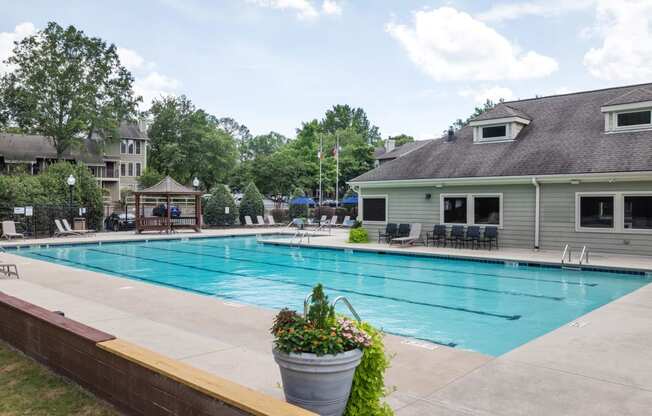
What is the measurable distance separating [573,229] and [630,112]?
167 inches

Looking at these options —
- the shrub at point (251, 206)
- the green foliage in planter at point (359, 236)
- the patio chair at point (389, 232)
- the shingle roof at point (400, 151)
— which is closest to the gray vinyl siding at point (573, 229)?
the patio chair at point (389, 232)

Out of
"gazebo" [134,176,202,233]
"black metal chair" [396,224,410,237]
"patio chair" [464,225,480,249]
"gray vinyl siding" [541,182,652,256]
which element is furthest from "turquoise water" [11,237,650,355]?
"gazebo" [134,176,202,233]

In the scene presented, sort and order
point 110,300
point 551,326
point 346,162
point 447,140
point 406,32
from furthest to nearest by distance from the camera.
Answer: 1. point 346,162
2. point 406,32
3. point 447,140
4. point 110,300
5. point 551,326

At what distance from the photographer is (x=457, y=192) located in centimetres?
1806

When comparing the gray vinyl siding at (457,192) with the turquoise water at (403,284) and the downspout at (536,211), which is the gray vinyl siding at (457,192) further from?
the turquoise water at (403,284)

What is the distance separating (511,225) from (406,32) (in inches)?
585

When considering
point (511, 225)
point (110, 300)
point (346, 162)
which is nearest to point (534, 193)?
point (511, 225)

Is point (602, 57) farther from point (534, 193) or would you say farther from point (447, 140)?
point (534, 193)

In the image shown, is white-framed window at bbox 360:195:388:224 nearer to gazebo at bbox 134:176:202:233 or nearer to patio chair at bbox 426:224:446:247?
patio chair at bbox 426:224:446:247

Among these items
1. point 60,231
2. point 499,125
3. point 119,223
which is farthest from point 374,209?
point 119,223

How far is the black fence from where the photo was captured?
2128 centimetres

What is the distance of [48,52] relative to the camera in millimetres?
34781

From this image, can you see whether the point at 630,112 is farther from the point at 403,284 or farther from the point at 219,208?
the point at 219,208

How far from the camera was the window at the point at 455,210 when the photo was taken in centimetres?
1801
